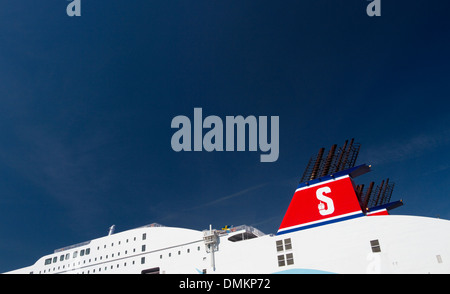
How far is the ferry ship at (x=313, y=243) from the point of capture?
18.2 metres

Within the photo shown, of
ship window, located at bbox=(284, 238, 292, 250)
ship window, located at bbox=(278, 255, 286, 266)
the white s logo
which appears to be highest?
the white s logo

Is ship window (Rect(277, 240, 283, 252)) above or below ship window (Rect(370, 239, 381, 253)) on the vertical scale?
above

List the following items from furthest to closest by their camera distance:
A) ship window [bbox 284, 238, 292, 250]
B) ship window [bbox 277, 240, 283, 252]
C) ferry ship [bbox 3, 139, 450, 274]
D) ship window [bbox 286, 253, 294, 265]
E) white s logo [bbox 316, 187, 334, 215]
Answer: ship window [bbox 277, 240, 283, 252] → ship window [bbox 284, 238, 292, 250] → white s logo [bbox 316, 187, 334, 215] → ship window [bbox 286, 253, 294, 265] → ferry ship [bbox 3, 139, 450, 274]

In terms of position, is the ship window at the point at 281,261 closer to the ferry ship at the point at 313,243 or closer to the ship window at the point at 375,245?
the ferry ship at the point at 313,243

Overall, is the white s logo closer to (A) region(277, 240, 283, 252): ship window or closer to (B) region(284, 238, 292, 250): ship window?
(B) region(284, 238, 292, 250): ship window

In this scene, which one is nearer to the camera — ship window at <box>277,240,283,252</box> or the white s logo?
the white s logo

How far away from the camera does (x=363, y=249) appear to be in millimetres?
19359

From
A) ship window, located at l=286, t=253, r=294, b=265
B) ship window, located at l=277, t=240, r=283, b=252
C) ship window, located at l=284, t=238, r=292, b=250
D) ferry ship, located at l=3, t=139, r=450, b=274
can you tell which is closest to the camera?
ferry ship, located at l=3, t=139, r=450, b=274

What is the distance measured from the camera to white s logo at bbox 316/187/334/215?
2175 cm

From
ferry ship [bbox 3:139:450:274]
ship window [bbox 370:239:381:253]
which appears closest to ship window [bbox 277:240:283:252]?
ferry ship [bbox 3:139:450:274]
